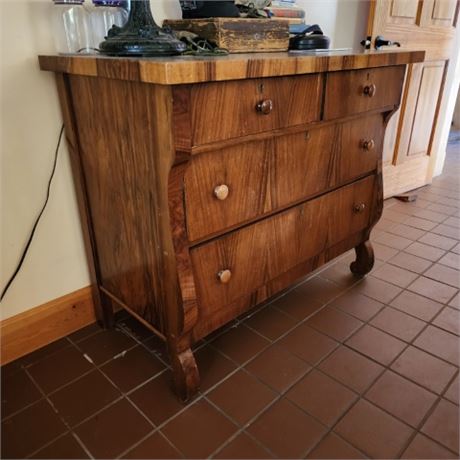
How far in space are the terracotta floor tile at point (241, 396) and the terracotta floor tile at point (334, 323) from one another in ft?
1.16

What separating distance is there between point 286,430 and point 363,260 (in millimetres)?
891

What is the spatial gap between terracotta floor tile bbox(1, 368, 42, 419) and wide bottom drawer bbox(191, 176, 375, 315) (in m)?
0.58

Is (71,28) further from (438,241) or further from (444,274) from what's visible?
(438,241)

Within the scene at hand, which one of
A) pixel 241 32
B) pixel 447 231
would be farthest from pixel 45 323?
pixel 447 231

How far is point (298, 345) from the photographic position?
1.39 metres

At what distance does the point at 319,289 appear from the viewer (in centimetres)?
171

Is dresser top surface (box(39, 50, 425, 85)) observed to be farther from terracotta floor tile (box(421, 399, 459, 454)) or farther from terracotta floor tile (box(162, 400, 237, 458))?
terracotta floor tile (box(421, 399, 459, 454))

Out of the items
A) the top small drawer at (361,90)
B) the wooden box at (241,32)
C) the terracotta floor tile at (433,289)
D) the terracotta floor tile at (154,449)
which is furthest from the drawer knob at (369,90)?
the terracotta floor tile at (154,449)

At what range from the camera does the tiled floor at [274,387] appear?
1.05 meters

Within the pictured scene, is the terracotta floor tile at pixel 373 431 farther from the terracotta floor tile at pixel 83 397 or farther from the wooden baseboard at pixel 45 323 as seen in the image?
the wooden baseboard at pixel 45 323

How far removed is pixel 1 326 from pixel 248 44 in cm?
116

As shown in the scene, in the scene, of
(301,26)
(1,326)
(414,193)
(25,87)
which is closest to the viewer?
(25,87)

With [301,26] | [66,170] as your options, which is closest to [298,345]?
[66,170]

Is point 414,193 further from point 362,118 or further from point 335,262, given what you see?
point 362,118
